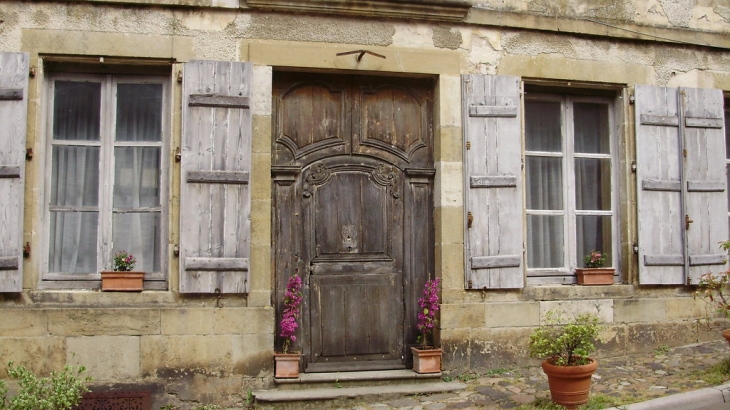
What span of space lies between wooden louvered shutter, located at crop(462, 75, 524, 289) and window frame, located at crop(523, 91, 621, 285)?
0.35m

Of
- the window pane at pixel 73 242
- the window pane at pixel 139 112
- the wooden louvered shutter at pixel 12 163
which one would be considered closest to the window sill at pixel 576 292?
the window pane at pixel 139 112

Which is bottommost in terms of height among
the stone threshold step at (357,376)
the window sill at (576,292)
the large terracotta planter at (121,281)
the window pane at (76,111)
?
the stone threshold step at (357,376)

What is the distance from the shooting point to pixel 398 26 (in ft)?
19.6

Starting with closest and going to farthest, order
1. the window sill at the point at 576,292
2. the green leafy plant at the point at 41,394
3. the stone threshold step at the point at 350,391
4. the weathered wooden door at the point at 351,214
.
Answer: the green leafy plant at the point at 41,394, the stone threshold step at the point at 350,391, the weathered wooden door at the point at 351,214, the window sill at the point at 576,292

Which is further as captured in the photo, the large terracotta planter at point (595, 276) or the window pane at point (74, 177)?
the large terracotta planter at point (595, 276)

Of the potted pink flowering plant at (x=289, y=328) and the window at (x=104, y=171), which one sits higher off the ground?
the window at (x=104, y=171)

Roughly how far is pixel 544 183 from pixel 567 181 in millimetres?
217

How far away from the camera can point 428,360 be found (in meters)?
5.70

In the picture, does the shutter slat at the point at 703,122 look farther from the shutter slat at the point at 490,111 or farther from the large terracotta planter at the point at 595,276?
the shutter slat at the point at 490,111

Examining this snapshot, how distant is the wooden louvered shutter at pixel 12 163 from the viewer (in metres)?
5.17

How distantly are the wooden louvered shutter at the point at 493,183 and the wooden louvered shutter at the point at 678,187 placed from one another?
1.22m

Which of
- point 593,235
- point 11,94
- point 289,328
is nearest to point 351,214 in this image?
point 289,328

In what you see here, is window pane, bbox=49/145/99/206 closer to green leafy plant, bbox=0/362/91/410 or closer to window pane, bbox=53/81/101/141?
window pane, bbox=53/81/101/141

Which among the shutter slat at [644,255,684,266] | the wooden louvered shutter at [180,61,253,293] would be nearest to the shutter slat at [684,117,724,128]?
the shutter slat at [644,255,684,266]
